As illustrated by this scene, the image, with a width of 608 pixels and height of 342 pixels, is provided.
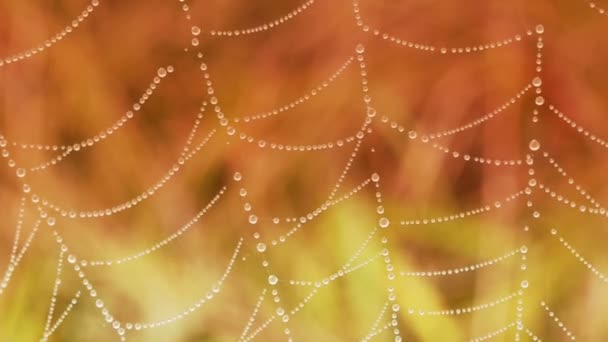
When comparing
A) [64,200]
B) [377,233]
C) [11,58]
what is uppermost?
[11,58]

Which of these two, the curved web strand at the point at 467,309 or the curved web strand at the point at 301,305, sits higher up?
the curved web strand at the point at 301,305

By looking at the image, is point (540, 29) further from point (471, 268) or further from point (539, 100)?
point (471, 268)

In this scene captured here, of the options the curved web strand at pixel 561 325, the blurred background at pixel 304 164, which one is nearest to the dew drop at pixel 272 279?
the blurred background at pixel 304 164

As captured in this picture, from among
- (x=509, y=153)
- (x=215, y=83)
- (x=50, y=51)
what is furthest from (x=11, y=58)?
(x=509, y=153)

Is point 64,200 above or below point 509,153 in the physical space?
above

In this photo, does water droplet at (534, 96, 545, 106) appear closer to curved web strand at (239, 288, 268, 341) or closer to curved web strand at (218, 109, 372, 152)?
curved web strand at (218, 109, 372, 152)

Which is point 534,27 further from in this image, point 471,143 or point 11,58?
point 11,58

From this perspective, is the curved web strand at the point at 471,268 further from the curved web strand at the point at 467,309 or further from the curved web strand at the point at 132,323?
the curved web strand at the point at 132,323

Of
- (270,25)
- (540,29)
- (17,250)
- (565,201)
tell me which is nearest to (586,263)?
(565,201)
